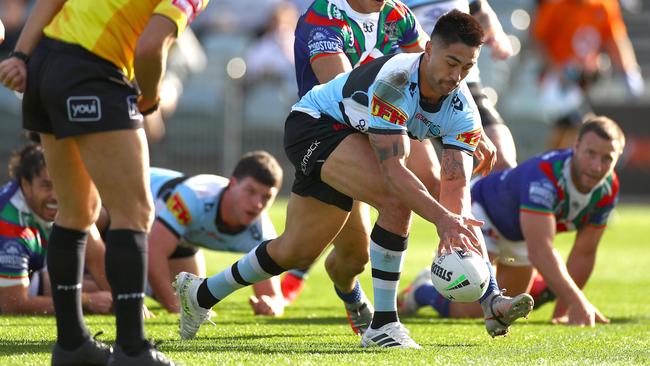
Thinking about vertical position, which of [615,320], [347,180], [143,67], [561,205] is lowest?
[615,320]

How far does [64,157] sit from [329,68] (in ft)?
6.18

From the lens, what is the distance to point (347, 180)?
551cm

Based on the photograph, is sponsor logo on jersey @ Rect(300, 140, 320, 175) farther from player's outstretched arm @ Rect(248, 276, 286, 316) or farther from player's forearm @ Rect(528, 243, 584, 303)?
player's forearm @ Rect(528, 243, 584, 303)

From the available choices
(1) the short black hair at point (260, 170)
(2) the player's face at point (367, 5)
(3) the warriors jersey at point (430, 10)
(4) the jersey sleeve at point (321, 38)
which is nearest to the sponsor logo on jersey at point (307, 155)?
(4) the jersey sleeve at point (321, 38)

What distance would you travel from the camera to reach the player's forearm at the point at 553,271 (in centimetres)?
695

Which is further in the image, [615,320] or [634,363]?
[615,320]

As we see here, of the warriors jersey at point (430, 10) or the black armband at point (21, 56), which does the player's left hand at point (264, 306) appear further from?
the black armband at point (21, 56)

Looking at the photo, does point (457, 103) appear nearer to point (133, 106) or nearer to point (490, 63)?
point (133, 106)

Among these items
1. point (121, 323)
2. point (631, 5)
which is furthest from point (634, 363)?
point (631, 5)

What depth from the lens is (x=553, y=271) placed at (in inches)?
277

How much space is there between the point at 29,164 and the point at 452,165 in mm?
2678

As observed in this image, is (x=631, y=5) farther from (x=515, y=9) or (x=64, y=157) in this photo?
(x=64, y=157)

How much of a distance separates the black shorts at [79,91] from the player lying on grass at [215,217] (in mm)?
2792

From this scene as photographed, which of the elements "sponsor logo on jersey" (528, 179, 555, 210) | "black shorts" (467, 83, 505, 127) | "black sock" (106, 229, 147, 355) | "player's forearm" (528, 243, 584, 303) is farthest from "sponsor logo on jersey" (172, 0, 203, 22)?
"black shorts" (467, 83, 505, 127)
